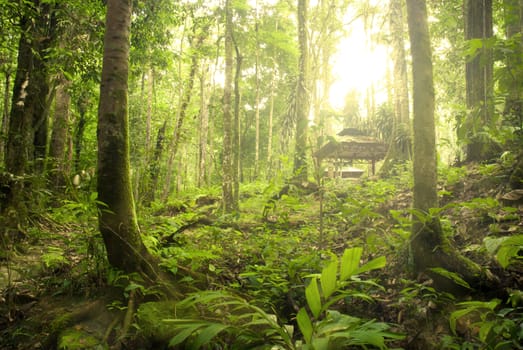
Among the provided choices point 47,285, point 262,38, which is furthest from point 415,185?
point 262,38

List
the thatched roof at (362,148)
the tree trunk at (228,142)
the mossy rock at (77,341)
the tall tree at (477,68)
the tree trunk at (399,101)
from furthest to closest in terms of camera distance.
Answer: the thatched roof at (362,148) < the tree trunk at (399,101) < the tree trunk at (228,142) < the tall tree at (477,68) < the mossy rock at (77,341)

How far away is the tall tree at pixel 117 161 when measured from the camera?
11.0 ft

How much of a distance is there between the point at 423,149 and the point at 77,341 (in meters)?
4.02

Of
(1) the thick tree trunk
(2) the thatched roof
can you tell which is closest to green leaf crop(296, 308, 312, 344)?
(1) the thick tree trunk

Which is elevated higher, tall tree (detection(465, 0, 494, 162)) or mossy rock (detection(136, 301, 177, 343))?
tall tree (detection(465, 0, 494, 162))

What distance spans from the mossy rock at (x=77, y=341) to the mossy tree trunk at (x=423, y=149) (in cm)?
325

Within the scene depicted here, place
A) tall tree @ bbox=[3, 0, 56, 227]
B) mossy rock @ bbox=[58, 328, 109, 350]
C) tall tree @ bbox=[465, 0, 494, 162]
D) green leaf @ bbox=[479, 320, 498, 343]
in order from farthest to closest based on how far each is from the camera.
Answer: tall tree @ bbox=[465, 0, 494, 162] → tall tree @ bbox=[3, 0, 56, 227] → mossy rock @ bbox=[58, 328, 109, 350] → green leaf @ bbox=[479, 320, 498, 343]

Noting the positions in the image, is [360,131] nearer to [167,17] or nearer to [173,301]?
[167,17]

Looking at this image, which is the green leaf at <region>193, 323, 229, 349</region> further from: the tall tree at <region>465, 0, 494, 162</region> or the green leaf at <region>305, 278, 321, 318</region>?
the tall tree at <region>465, 0, 494, 162</region>

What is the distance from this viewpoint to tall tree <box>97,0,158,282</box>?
3.34m

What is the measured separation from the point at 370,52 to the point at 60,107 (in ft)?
67.8

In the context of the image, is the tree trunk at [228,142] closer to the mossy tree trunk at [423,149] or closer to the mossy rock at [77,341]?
the mossy tree trunk at [423,149]

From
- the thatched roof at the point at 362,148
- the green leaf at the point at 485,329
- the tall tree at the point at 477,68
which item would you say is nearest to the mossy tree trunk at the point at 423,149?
the green leaf at the point at 485,329

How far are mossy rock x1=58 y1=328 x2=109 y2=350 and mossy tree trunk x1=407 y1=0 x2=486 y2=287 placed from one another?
3.25 metres
